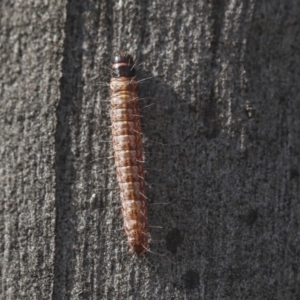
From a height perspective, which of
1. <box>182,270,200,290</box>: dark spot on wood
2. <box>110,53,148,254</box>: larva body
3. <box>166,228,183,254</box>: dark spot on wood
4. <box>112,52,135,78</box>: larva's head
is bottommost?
<box>182,270,200,290</box>: dark spot on wood

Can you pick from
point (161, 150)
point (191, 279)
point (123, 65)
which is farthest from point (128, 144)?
point (191, 279)

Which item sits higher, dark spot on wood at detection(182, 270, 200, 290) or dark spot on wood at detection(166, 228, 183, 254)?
dark spot on wood at detection(166, 228, 183, 254)

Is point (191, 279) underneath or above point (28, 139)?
underneath

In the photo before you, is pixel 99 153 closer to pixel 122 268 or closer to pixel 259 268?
pixel 122 268

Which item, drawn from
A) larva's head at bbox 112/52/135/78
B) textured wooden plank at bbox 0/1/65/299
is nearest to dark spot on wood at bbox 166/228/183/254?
textured wooden plank at bbox 0/1/65/299

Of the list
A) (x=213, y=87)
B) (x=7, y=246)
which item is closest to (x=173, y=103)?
(x=213, y=87)

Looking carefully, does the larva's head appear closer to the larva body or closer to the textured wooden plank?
the larva body

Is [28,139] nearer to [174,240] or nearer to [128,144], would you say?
[128,144]
